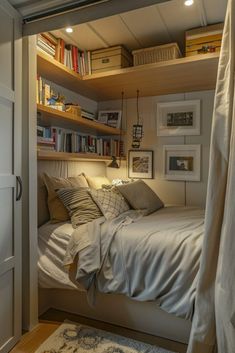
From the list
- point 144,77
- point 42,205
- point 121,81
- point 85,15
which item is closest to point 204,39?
point 144,77

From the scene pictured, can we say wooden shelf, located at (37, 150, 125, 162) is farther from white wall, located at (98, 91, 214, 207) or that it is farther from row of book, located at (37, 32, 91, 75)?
row of book, located at (37, 32, 91, 75)

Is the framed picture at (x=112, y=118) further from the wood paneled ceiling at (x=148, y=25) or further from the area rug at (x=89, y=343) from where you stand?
the area rug at (x=89, y=343)

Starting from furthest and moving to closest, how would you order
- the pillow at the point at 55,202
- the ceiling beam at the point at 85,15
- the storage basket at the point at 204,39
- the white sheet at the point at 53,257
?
the storage basket at the point at 204,39 < the pillow at the point at 55,202 < the white sheet at the point at 53,257 < the ceiling beam at the point at 85,15

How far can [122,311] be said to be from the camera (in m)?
1.81

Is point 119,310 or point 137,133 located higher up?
point 137,133

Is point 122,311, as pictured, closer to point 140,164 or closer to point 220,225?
point 220,225

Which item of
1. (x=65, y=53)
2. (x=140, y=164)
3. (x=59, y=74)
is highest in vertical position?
(x=65, y=53)

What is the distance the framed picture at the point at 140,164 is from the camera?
129 inches

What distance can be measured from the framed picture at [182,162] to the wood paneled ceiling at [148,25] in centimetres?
113

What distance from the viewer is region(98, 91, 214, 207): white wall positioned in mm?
3020

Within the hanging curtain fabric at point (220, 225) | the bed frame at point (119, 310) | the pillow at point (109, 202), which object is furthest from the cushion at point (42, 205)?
the hanging curtain fabric at point (220, 225)

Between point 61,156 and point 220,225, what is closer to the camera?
point 220,225

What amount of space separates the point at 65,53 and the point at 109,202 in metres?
1.47

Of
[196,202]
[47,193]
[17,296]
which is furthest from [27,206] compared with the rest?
[196,202]
